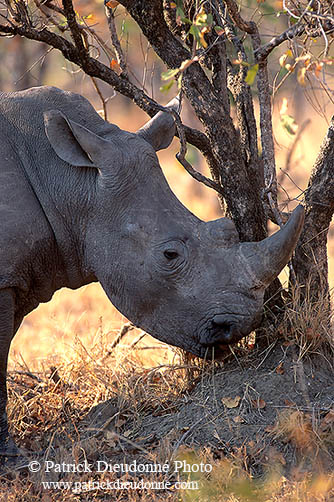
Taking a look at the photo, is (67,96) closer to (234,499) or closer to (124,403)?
(124,403)

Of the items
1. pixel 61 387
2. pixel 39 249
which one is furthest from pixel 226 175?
pixel 61 387

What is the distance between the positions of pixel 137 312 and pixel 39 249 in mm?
740

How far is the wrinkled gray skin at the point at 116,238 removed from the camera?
477cm

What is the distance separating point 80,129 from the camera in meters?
4.86

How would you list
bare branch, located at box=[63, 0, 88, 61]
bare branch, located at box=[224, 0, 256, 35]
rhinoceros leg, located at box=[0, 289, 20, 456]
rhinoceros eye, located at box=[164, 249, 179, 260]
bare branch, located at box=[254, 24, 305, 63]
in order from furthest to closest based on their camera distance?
bare branch, located at box=[63, 0, 88, 61] → bare branch, located at box=[224, 0, 256, 35] → bare branch, located at box=[254, 24, 305, 63] → rhinoceros leg, located at box=[0, 289, 20, 456] → rhinoceros eye, located at box=[164, 249, 179, 260]

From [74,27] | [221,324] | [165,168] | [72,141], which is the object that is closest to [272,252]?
[221,324]

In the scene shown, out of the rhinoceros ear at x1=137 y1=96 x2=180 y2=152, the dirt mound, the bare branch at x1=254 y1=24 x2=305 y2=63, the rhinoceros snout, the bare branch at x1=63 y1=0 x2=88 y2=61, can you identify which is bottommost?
the dirt mound

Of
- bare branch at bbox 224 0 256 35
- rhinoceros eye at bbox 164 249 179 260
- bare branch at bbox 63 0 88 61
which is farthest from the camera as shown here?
bare branch at bbox 63 0 88 61

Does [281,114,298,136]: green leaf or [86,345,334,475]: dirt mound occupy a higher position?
[281,114,298,136]: green leaf

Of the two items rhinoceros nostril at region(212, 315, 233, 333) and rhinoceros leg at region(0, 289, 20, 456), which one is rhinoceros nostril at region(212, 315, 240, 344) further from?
rhinoceros leg at region(0, 289, 20, 456)

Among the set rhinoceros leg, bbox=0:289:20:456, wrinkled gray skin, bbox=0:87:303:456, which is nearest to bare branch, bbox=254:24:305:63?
wrinkled gray skin, bbox=0:87:303:456

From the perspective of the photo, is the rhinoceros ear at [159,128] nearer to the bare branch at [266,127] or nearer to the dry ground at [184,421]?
the bare branch at [266,127]

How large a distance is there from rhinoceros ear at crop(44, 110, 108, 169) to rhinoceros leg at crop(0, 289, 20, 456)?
937 millimetres

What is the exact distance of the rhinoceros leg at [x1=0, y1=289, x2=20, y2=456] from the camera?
4926mm
